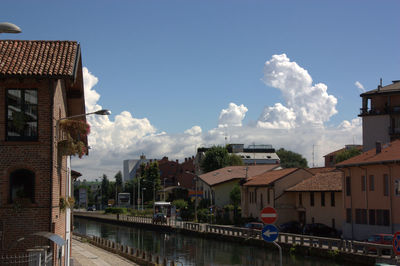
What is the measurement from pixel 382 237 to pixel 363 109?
146ft

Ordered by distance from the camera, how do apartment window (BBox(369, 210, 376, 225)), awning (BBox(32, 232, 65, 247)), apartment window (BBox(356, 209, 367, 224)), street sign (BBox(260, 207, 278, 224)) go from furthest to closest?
apartment window (BBox(356, 209, 367, 224)) < apartment window (BBox(369, 210, 376, 225)) < awning (BBox(32, 232, 65, 247)) < street sign (BBox(260, 207, 278, 224))

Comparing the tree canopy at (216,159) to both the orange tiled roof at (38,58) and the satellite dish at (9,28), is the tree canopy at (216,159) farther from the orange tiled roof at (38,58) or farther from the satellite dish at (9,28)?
the satellite dish at (9,28)

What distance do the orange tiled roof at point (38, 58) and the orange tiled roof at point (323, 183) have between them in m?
38.1

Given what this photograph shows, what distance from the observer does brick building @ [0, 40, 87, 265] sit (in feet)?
64.3

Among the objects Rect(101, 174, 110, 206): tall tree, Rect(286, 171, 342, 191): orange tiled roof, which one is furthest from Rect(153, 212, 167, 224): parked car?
Rect(101, 174, 110, 206): tall tree

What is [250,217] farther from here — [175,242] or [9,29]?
[9,29]

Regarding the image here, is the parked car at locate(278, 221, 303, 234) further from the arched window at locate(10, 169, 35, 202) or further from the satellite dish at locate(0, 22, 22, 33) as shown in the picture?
the satellite dish at locate(0, 22, 22, 33)

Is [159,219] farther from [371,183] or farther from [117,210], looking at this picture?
[371,183]

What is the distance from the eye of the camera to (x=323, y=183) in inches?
2243

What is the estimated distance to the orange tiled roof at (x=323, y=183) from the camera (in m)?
54.9

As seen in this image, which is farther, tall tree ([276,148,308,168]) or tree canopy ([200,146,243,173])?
tall tree ([276,148,308,168])

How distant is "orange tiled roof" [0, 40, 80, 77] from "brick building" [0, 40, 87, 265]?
3 cm

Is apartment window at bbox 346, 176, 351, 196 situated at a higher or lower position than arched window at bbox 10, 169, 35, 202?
lower

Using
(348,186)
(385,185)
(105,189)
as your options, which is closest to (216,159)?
(348,186)
